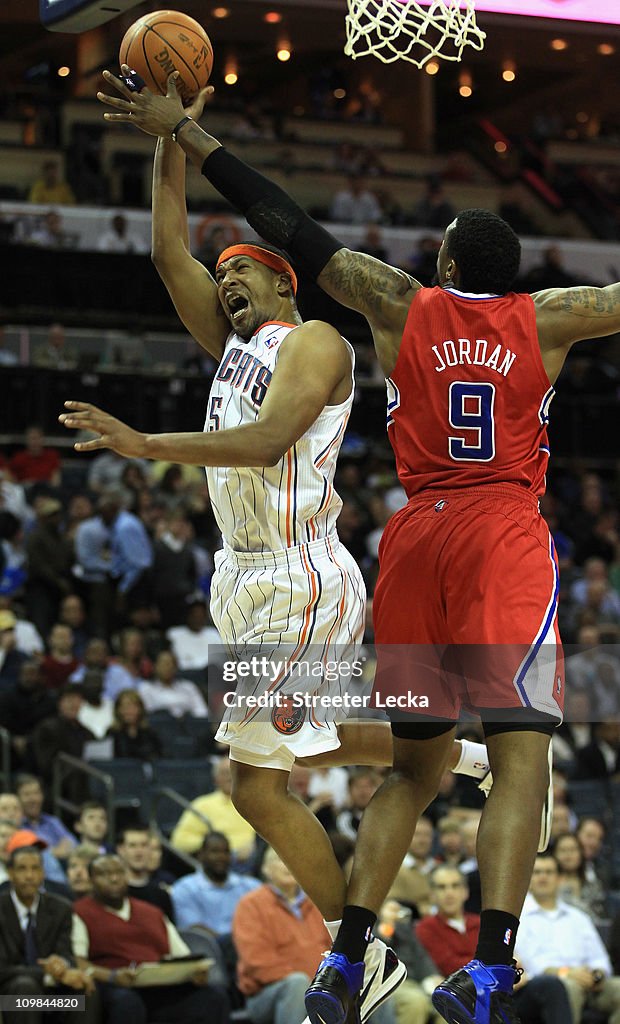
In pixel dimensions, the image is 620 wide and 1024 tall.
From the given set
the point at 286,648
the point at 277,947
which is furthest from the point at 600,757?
the point at 286,648

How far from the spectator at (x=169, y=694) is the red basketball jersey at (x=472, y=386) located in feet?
28.9

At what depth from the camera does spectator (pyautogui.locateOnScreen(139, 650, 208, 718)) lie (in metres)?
13.7

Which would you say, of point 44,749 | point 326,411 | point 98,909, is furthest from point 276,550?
point 44,749

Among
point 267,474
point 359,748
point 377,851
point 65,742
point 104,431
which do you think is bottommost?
point 377,851

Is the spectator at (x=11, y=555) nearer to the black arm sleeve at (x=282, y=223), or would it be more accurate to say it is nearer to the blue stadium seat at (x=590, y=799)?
the blue stadium seat at (x=590, y=799)

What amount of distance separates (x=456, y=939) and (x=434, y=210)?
16.3 m

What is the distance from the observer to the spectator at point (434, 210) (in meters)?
24.1

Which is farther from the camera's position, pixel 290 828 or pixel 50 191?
pixel 50 191

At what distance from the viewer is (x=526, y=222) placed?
26.5m

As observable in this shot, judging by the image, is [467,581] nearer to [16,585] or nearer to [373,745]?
[373,745]

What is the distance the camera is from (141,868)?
10.4 m

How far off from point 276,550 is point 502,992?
64.0 inches

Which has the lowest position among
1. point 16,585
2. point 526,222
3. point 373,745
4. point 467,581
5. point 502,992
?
point 502,992

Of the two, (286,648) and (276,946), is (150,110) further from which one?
(276,946)
